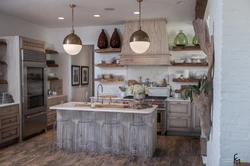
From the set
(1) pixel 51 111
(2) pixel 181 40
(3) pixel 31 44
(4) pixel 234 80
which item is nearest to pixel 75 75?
(1) pixel 51 111

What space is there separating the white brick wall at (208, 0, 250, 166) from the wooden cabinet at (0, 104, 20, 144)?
420 cm

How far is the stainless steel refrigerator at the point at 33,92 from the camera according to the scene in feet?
17.8

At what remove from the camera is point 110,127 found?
15.1 ft

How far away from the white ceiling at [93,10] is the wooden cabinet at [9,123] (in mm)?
2098

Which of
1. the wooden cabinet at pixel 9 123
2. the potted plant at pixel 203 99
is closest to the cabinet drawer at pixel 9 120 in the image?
the wooden cabinet at pixel 9 123

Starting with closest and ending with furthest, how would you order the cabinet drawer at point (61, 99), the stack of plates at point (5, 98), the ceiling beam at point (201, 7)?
the ceiling beam at point (201, 7), the stack of plates at point (5, 98), the cabinet drawer at point (61, 99)

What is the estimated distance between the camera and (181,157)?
4.43 meters

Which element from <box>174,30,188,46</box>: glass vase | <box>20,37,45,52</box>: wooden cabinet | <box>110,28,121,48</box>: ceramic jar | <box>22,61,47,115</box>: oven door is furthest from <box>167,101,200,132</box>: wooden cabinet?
<box>20,37,45,52</box>: wooden cabinet

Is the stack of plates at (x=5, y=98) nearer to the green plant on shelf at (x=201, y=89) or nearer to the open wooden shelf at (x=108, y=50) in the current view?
the open wooden shelf at (x=108, y=50)

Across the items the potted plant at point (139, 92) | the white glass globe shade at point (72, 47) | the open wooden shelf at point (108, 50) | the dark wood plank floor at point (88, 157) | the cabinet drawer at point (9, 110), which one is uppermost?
the open wooden shelf at point (108, 50)

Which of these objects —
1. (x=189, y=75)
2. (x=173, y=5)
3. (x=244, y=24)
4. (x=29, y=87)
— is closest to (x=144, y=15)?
(x=173, y=5)

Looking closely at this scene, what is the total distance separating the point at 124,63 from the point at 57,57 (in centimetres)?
228

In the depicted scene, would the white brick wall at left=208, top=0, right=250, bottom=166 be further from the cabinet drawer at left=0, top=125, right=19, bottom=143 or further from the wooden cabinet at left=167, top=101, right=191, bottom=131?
the cabinet drawer at left=0, top=125, right=19, bottom=143

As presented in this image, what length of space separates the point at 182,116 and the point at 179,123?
0.62 ft
